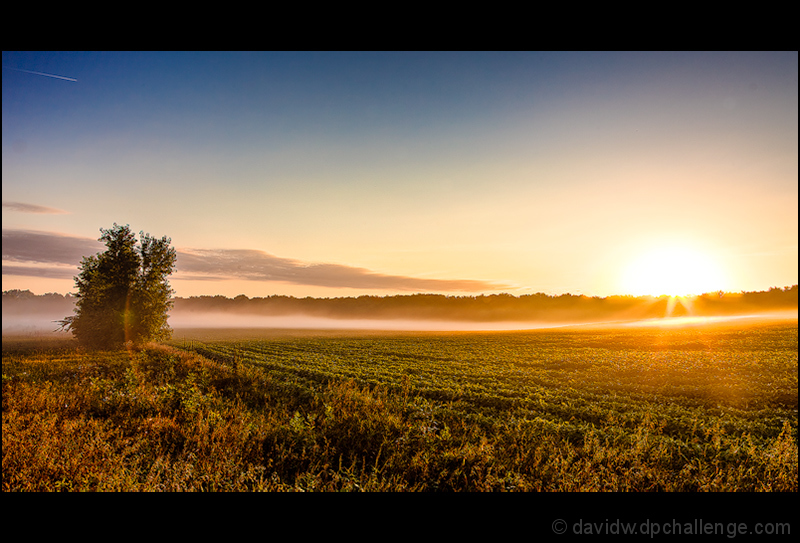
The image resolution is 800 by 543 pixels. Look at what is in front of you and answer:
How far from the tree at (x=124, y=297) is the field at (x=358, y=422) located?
1.23 m

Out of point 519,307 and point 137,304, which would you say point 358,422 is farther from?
point 519,307

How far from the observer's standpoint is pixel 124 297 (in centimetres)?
1653

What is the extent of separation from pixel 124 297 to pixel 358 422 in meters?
15.0

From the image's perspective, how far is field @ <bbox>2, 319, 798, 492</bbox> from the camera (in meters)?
5.87

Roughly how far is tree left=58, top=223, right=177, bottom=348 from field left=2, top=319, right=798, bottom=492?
123 centimetres

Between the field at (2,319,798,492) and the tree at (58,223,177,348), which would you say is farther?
the tree at (58,223,177,348)

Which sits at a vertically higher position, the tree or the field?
the tree

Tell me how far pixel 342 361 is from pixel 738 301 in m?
70.7

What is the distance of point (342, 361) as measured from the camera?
15.2m

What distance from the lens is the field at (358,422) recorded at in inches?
231

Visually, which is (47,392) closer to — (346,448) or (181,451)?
(181,451)

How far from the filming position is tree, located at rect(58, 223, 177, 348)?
1494 centimetres
